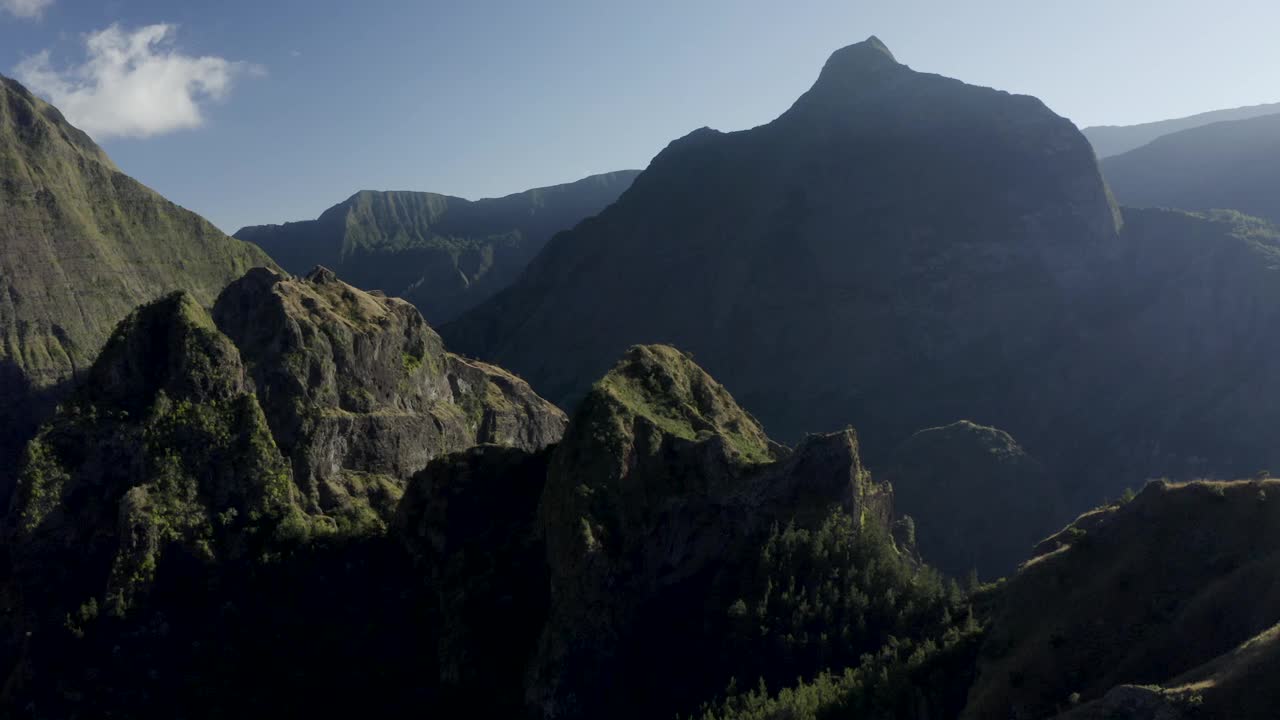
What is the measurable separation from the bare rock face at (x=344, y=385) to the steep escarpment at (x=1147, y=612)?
45564 millimetres

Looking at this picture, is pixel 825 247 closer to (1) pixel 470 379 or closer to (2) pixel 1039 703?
(1) pixel 470 379

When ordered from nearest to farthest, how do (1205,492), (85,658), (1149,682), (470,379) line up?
1. (1149,682)
2. (1205,492)
3. (85,658)
4. (470,379)

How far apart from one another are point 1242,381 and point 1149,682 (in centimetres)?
14043

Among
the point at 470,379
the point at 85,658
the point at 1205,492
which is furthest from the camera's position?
the point at 470,379

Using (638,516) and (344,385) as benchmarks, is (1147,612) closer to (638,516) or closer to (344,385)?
(638,516)

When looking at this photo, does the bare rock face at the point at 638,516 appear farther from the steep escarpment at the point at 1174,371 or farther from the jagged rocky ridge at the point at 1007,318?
the jagged rocky ridge at the point at 1007,318

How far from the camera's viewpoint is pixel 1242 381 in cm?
14462

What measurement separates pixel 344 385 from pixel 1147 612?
57421 millimetres

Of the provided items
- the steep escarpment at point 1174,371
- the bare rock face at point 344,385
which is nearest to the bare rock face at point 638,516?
the bare rock face at point 344,385

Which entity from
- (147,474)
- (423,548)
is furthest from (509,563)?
(147,474)

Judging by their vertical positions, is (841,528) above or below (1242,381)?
above

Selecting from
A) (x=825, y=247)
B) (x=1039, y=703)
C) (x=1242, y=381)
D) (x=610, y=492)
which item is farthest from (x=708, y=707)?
(x=825, y=247)

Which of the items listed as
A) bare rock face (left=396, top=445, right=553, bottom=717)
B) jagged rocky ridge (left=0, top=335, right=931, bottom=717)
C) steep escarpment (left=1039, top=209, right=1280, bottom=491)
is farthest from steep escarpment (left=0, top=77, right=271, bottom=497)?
steep escarpment (left=1039, top=209, right=1280, bottom=491)

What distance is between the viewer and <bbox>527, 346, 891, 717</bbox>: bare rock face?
46.9m
